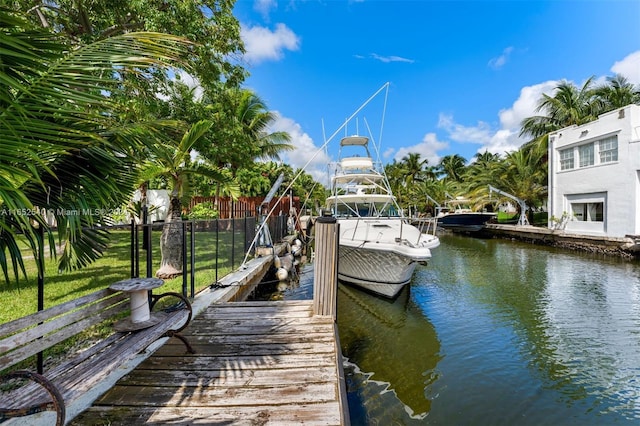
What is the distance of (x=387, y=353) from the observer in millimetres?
5699

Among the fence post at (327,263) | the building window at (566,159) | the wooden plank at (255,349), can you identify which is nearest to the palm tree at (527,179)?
the building window at (566,159)

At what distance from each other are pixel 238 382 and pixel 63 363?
1.41 meters

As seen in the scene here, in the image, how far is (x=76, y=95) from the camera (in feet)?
5.99

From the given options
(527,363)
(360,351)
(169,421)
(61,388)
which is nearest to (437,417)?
(360,351)

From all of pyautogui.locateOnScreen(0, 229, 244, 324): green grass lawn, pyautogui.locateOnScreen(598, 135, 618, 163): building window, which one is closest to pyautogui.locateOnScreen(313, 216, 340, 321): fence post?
pyautogui.locateOnScreen(0, 229, 244, 324): green grass lawn

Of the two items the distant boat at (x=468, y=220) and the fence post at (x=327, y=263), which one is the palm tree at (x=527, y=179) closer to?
the distant boat at (x=468, y=220)

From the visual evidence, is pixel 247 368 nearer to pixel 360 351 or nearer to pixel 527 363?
pixel 360 351

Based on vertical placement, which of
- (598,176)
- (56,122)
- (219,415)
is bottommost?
(219,415)

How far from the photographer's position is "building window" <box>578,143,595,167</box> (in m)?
18.3

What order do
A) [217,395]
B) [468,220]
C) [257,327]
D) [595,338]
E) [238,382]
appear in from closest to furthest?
[217,395], [238,382], [257,327], [595,338], [468,220]

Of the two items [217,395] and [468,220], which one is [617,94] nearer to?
[468,220]

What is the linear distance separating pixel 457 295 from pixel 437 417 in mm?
5650

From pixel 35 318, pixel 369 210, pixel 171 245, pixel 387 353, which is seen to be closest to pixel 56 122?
pixel 35 318

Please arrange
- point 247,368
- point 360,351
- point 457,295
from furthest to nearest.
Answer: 1. point 457,295
2. point 360,351
3. point 247,368
